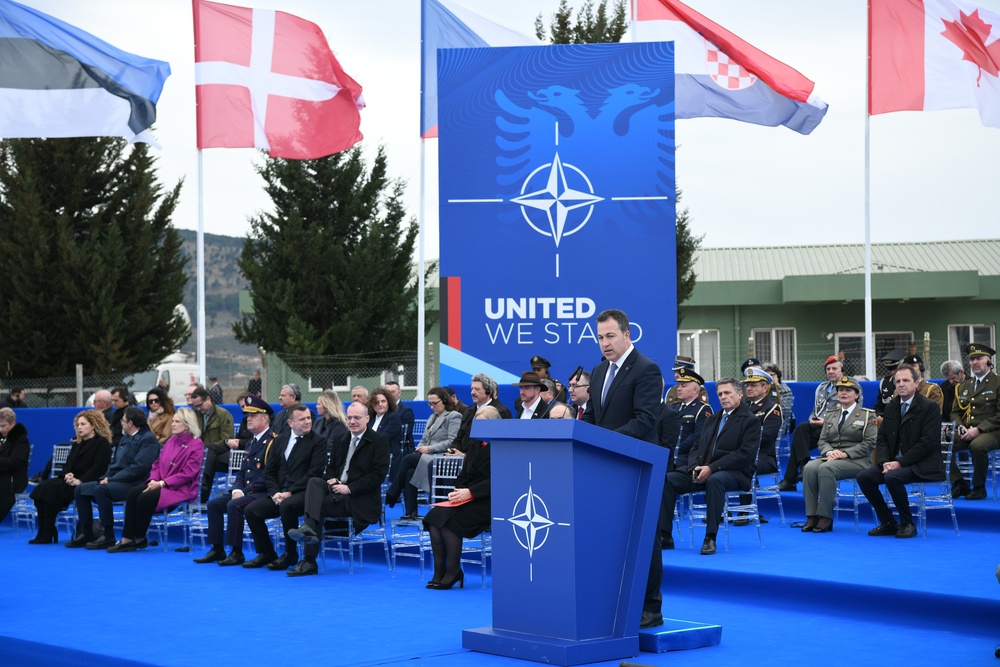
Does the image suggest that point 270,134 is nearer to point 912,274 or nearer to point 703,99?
point 703,99

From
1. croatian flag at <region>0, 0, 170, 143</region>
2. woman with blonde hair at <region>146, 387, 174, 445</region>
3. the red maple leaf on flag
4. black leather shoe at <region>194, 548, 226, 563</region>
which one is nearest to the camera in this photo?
black leather shoe at <region>194, 548, 226, 563</region>

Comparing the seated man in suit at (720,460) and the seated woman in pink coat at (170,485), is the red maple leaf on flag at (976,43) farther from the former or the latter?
the seated woman in pink coat at (170,485)

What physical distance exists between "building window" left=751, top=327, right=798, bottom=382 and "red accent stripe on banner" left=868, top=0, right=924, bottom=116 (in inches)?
575

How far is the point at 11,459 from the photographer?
1183 cm

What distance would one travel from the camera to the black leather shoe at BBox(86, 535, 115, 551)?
1196 centimetres

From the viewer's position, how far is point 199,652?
671 cm

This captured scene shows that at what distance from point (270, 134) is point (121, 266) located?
43.6 feet

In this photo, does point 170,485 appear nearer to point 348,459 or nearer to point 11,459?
point 11,459

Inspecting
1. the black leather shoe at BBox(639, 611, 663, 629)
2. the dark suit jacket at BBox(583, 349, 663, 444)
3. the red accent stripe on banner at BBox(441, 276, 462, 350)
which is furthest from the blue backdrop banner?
the black leather shoe at BBox(639, 611, 663, 629)

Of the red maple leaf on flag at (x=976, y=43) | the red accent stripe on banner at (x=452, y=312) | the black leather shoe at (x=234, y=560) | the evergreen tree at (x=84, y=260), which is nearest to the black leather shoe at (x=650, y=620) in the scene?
the black leather shoe at (x=234, y=560)

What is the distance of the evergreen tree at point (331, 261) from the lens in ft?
98.1

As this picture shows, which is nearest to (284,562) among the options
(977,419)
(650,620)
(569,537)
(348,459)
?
(348,459)

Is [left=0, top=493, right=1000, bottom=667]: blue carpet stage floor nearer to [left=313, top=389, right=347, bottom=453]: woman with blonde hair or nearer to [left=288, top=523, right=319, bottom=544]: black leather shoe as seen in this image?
[left=288, top=523, right=319, bottom=544]: black leather shoe

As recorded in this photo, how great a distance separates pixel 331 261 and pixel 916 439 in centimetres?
2194
